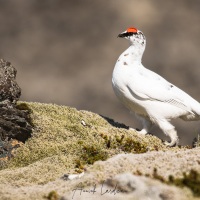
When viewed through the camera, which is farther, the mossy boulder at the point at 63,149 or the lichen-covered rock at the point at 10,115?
the lichen-covered rock at the point at 10,115

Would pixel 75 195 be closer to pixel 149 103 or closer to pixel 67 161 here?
pixel 67 161

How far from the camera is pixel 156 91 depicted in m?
16.7

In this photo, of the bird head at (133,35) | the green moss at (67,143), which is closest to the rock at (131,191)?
the green moss at (67,143)

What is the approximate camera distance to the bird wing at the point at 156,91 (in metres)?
16.6

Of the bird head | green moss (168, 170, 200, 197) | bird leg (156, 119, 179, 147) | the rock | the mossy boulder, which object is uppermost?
the bird head

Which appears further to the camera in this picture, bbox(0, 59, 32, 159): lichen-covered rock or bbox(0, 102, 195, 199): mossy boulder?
bbox(0, 59, 32, 159): lichen-covered rock

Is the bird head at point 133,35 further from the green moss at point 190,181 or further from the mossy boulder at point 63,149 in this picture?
the green moss at point 190,181

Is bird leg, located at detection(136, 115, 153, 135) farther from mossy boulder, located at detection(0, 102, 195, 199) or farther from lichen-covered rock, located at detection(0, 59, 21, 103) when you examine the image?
lichen-covered rock, located at detection(0, 59, 21, 103)

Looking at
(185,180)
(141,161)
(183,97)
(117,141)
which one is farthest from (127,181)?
(183,97)

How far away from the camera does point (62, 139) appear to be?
16.2 m

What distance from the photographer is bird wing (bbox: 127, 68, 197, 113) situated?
16.6 m

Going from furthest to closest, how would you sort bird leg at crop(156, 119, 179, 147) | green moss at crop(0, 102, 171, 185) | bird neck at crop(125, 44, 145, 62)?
bird neck at crop(125, 44, 145, 62) < bird leg at crop(156, 119, 179, 147) < green moss at crop(0, 102, 171, 185)

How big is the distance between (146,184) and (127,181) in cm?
33

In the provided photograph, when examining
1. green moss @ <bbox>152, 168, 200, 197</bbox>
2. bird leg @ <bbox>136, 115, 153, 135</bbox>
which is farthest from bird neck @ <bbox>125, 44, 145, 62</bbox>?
green moss @ <bbox>152, 168, 200, 197</bbox>
